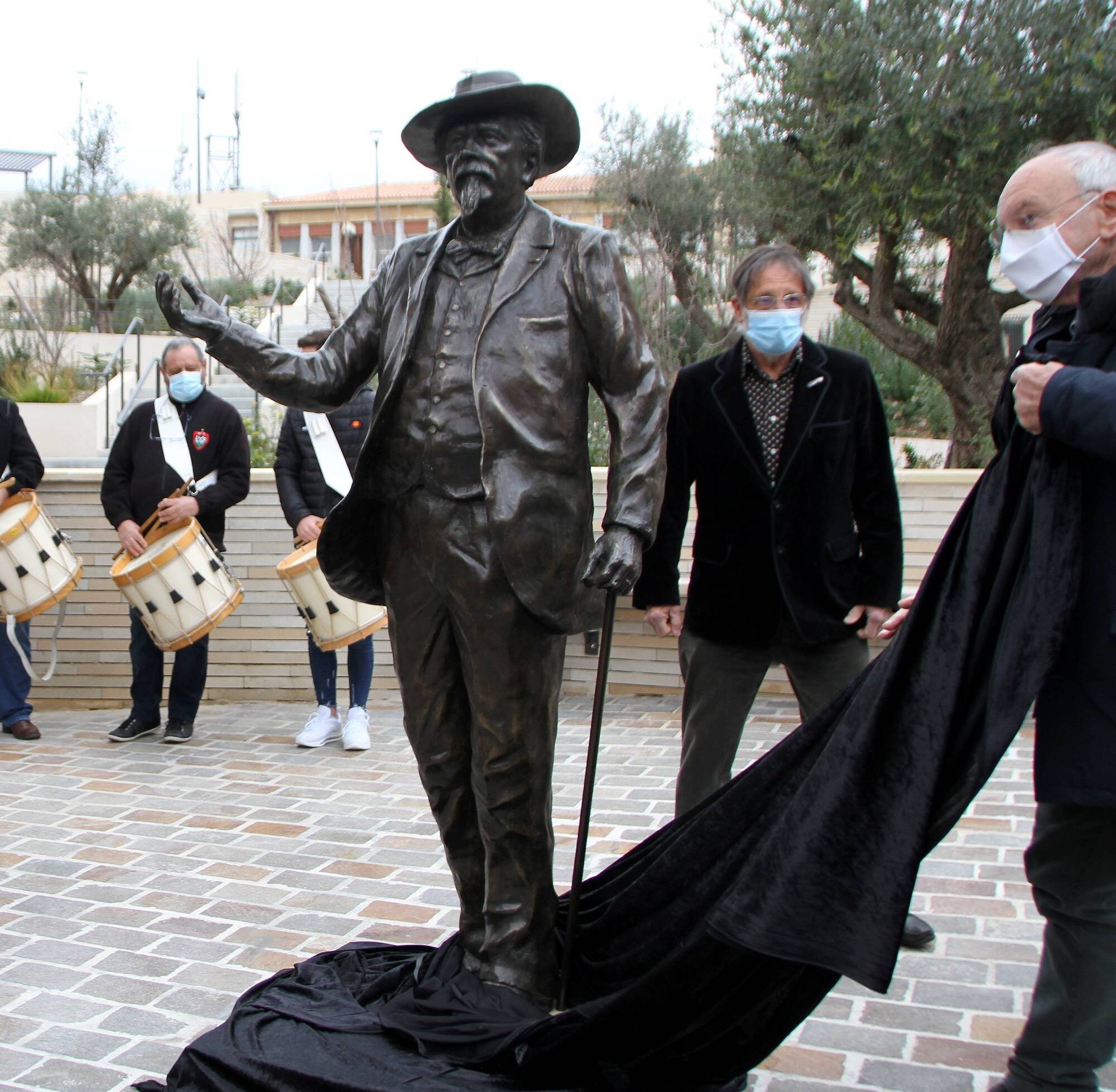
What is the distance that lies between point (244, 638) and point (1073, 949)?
6189mm

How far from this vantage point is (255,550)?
26.1 ft

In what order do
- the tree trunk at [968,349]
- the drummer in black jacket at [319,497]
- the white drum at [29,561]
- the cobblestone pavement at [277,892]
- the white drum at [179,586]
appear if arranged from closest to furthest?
the cobblestone pavement at [277,892], the white drum at [179,586], the white drum at [29,561], the drummer in black jacket at [319,497], the tree trunk at [968,349]

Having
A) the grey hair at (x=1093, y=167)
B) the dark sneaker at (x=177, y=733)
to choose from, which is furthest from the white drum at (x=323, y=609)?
the grey hair at (x=1093, y=167)

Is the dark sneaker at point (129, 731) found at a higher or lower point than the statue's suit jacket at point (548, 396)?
lower

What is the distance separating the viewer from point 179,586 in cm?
626

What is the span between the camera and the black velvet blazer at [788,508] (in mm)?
3766

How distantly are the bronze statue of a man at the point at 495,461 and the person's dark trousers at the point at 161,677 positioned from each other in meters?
4.01

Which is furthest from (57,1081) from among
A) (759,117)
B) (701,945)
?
(759,117)

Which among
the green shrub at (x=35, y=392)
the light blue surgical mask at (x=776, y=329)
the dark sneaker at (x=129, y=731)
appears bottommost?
the dark sneaker at (x=129, y=731)

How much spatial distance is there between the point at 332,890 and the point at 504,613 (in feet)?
6.24

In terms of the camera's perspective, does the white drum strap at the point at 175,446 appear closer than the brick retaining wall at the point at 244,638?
Yes

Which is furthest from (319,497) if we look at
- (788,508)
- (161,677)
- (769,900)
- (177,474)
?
(769,900)

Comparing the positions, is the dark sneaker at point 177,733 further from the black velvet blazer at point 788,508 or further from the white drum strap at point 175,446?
the black velvet blazer at point 788,508

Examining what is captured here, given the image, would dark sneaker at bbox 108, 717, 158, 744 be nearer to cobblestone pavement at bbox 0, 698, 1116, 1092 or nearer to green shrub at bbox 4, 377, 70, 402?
cobblestone pavement at bbox 0, 698, 1116, 1092
